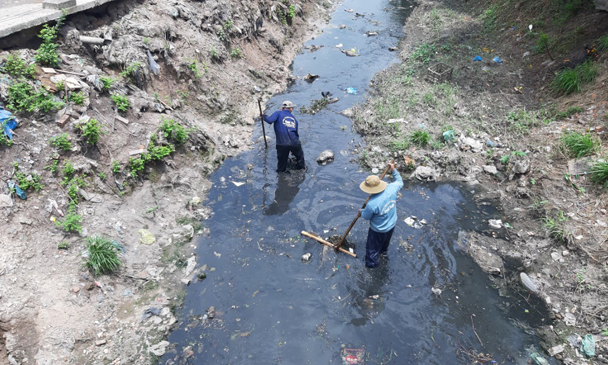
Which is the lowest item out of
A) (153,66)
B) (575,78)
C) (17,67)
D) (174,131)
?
(174,131)

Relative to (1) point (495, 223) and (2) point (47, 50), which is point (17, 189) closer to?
(2) point (47, 50)

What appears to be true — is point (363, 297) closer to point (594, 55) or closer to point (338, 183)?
point (338, 183)

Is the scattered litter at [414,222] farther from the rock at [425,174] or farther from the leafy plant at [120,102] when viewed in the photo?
the leafy plant at [120,102]

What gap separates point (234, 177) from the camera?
768 cm

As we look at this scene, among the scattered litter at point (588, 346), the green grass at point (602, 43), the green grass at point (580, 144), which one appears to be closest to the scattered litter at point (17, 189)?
the scattered litter at point (588, 346)

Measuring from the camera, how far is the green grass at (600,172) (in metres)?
6.33

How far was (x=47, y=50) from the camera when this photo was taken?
6.64 m

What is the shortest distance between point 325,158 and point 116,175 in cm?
420

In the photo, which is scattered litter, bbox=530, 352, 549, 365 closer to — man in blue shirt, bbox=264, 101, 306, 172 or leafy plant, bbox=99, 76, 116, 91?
man in blue shirt, bbox=264, 101, 306, 172

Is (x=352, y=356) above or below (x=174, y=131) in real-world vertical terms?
below

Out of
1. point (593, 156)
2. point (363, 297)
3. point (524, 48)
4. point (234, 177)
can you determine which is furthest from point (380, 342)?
point (524, 48)

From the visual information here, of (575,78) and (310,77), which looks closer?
(575,78)

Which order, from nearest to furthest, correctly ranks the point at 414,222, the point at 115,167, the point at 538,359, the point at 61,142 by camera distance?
1. the point at 538,359
2. the point at 61,142
3. the point at 115,167
4. the point at 414,222

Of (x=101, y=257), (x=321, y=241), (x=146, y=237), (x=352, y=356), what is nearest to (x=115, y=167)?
(x=146, y=237)
